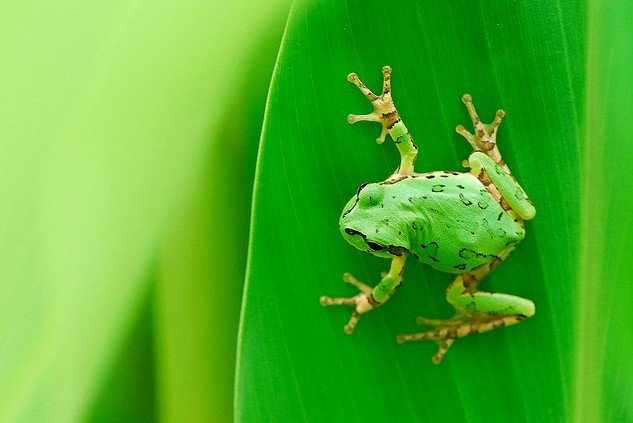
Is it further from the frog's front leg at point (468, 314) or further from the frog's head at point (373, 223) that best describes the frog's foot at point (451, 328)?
the frog's head at point (373, 223)

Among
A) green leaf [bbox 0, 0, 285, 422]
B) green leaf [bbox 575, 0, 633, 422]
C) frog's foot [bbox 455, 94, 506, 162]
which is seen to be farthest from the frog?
green leaf [bbox 0, 0, 285, 422]

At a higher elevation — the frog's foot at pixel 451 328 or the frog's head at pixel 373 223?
the frog's head at pixel 373 223

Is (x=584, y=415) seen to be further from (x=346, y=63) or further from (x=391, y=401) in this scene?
(x=346, y=63)

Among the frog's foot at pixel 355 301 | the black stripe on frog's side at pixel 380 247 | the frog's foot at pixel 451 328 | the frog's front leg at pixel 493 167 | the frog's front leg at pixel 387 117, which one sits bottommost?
the frog's foot at pixel 451 328

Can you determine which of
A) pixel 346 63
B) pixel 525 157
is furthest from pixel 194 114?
pixel 525 157

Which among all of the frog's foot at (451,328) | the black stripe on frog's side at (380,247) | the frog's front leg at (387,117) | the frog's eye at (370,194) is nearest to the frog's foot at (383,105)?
the frog's front leg at (387,117)

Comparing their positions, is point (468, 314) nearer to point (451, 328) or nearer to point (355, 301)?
point (451, 328)

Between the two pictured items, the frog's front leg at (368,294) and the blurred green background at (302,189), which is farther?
the frog's front leg at (368,294)

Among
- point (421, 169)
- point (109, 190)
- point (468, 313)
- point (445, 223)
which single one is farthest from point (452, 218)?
point (109, 190)
